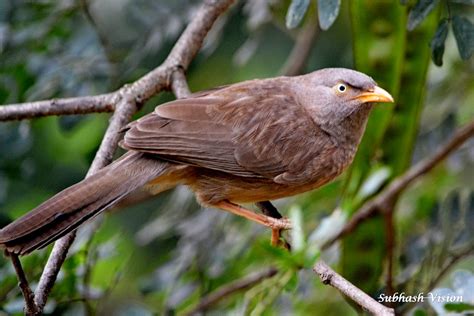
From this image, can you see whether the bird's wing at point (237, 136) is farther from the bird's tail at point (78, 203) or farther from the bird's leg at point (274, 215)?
the bird's leg at point (274, 215)

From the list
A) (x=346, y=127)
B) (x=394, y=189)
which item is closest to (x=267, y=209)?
(x=346, y=127)

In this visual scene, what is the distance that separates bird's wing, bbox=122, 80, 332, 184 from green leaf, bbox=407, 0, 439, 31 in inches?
27.2

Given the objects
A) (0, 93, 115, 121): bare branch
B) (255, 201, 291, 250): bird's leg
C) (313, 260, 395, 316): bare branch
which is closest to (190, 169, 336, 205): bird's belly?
(255, 201, 291, 250): bird's leg

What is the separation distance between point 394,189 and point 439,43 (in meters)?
1.00

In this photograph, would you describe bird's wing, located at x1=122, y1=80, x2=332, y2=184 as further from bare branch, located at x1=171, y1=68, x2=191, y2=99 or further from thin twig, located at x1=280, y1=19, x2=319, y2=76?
thin twig, located at x1=280, y1=19, x2=319, y2=76

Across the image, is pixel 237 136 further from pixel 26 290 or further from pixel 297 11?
pixel 26 290

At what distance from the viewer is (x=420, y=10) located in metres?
3.60

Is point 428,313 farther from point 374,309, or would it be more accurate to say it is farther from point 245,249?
point 245,249

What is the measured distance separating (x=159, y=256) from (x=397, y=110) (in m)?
1.79

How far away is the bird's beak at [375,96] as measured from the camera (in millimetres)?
3777

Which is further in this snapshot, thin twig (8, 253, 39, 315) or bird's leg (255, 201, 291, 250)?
bird's leg (255, 201, 291, 250)

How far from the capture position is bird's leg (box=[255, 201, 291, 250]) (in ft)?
12.9

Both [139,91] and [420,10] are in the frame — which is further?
[139,91]

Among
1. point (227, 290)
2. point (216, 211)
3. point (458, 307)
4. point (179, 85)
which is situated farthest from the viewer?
point (216, 211)
